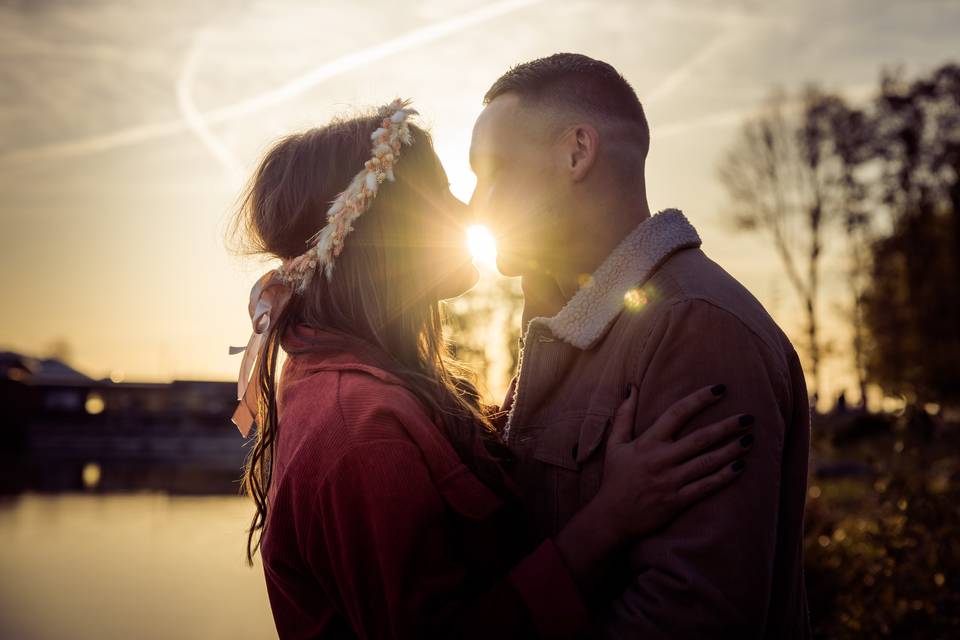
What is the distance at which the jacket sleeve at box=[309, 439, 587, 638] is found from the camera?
213 cm

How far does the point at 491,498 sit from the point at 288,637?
74 cm

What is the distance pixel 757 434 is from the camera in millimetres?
2170

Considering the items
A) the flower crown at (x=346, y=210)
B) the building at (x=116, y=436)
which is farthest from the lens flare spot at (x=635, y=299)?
the building at (x=116, y=436)

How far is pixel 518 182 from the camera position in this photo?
293 cm

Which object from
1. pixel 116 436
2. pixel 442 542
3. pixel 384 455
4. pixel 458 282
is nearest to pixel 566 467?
pixel 442 542

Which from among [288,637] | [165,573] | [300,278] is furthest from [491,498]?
[165,573]

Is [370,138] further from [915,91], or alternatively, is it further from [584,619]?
[915,91]

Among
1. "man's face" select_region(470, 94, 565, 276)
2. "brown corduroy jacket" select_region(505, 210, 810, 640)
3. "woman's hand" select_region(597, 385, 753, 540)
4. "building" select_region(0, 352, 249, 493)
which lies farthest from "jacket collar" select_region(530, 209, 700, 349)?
"building" select_region(0, 352, 249, 493)

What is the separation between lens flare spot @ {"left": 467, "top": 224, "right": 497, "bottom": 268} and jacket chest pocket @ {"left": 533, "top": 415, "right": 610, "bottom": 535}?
76 centimetres

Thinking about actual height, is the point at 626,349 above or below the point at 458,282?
below

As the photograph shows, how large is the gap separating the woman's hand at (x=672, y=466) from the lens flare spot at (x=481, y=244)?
108 centimetres

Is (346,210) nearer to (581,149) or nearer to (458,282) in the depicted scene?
(458,282)

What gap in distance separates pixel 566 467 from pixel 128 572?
46.9 feet

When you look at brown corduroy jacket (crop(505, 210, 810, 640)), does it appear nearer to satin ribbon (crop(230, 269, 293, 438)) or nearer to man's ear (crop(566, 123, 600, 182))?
man's ear (crop(566, 123, 600, 182))
